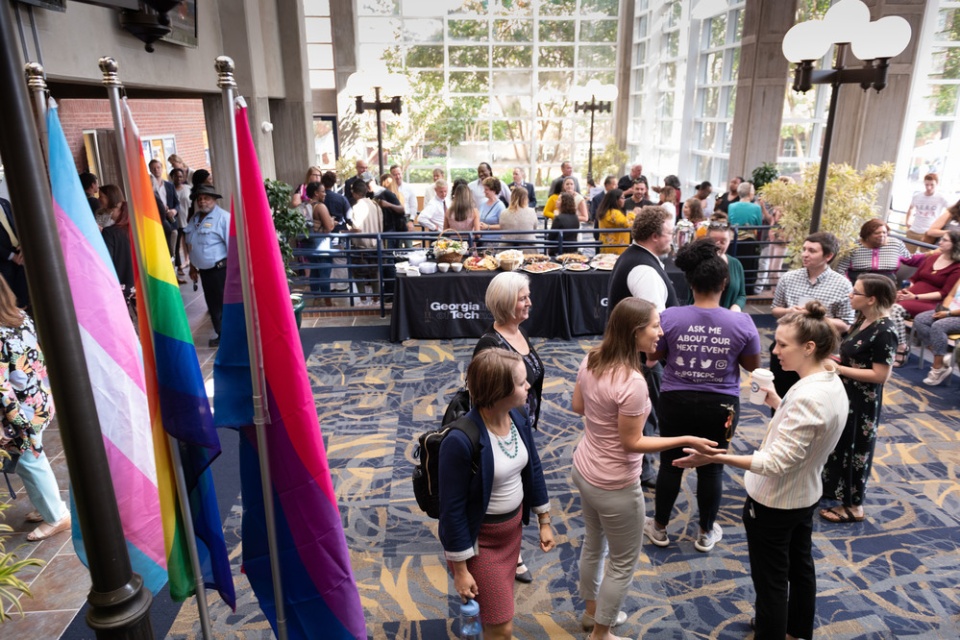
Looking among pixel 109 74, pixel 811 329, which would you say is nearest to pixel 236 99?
pixel 109 74

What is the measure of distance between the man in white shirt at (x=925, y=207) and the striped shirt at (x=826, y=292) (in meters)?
5.89

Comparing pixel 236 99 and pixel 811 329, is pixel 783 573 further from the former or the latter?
pixel 236 99

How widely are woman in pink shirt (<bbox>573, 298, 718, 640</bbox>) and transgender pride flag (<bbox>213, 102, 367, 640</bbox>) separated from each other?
3.45 feet

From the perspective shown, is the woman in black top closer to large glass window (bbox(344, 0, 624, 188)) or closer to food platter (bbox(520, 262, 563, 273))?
food platter (bbox(520, 262, 563, 273))

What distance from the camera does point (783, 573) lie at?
2.66 meters

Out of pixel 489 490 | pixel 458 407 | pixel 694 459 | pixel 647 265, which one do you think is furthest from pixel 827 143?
pixel 489 490

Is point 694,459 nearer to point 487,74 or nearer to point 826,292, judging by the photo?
point 826,292

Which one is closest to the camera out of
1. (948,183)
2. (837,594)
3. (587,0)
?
(837,594)

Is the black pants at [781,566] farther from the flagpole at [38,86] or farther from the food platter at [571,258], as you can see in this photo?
the food platter at [571,258]

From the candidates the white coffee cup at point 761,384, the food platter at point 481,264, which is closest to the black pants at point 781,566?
the white coffee cup at point 761,384

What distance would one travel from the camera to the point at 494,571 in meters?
2.41

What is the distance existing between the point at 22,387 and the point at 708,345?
11.8 feet

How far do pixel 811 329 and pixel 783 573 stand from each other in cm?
100

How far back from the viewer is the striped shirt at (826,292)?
3.96 meters
